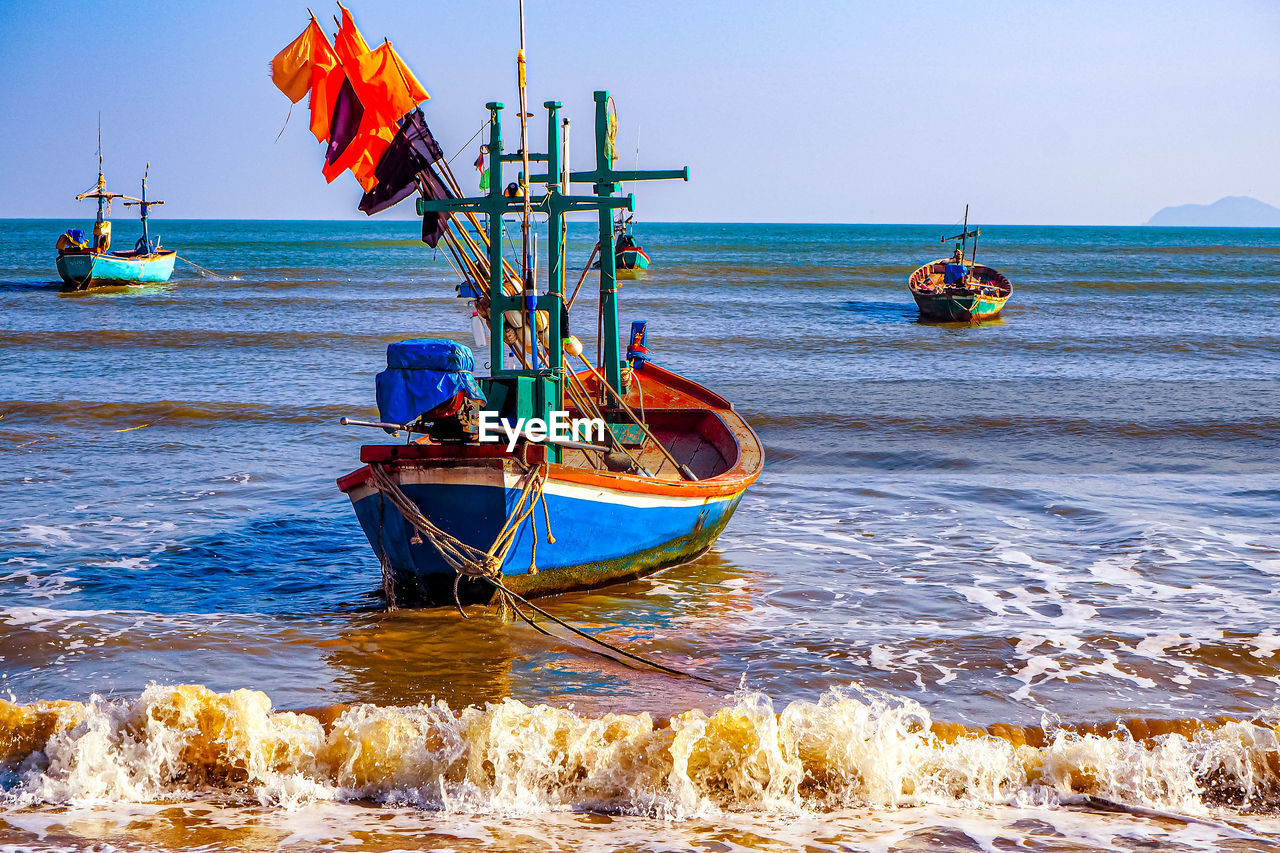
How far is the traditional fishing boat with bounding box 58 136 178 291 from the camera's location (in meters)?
48.5

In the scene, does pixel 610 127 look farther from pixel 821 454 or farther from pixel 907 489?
pixel 821 454

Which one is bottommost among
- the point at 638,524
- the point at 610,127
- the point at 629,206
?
the point at 638,524

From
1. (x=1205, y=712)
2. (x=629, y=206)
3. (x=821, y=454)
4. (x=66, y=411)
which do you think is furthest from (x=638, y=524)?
(x=66, y=411)

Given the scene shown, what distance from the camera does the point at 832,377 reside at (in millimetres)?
26062

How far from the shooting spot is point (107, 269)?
49.8 m

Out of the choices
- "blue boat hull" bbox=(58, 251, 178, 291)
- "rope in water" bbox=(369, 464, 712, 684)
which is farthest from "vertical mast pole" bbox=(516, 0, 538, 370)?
"blue boat hull" bbox=(58, 251, 178, 291)

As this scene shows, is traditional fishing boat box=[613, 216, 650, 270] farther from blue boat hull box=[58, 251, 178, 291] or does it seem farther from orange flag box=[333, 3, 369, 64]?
blue boat hull box=[58, 251, 178, 291]

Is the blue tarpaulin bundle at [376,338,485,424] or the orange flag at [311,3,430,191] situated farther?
the orange flag at [311,3,430,191]

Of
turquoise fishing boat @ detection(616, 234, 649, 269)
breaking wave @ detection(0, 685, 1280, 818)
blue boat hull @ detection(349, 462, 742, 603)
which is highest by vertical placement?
turquoise fishing boat @ detection(616, 234, 649, 269)

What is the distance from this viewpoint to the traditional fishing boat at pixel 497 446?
8555 mm

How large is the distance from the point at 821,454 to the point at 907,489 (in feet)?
8.46

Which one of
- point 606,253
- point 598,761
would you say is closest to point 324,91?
point 606,253

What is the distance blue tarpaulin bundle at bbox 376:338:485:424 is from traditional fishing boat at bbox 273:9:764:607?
0.01 metres

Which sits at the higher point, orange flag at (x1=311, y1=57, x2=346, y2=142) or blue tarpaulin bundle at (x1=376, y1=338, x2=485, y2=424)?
orange flag at (x1=311, y1=57, x2=346, y2=142)
